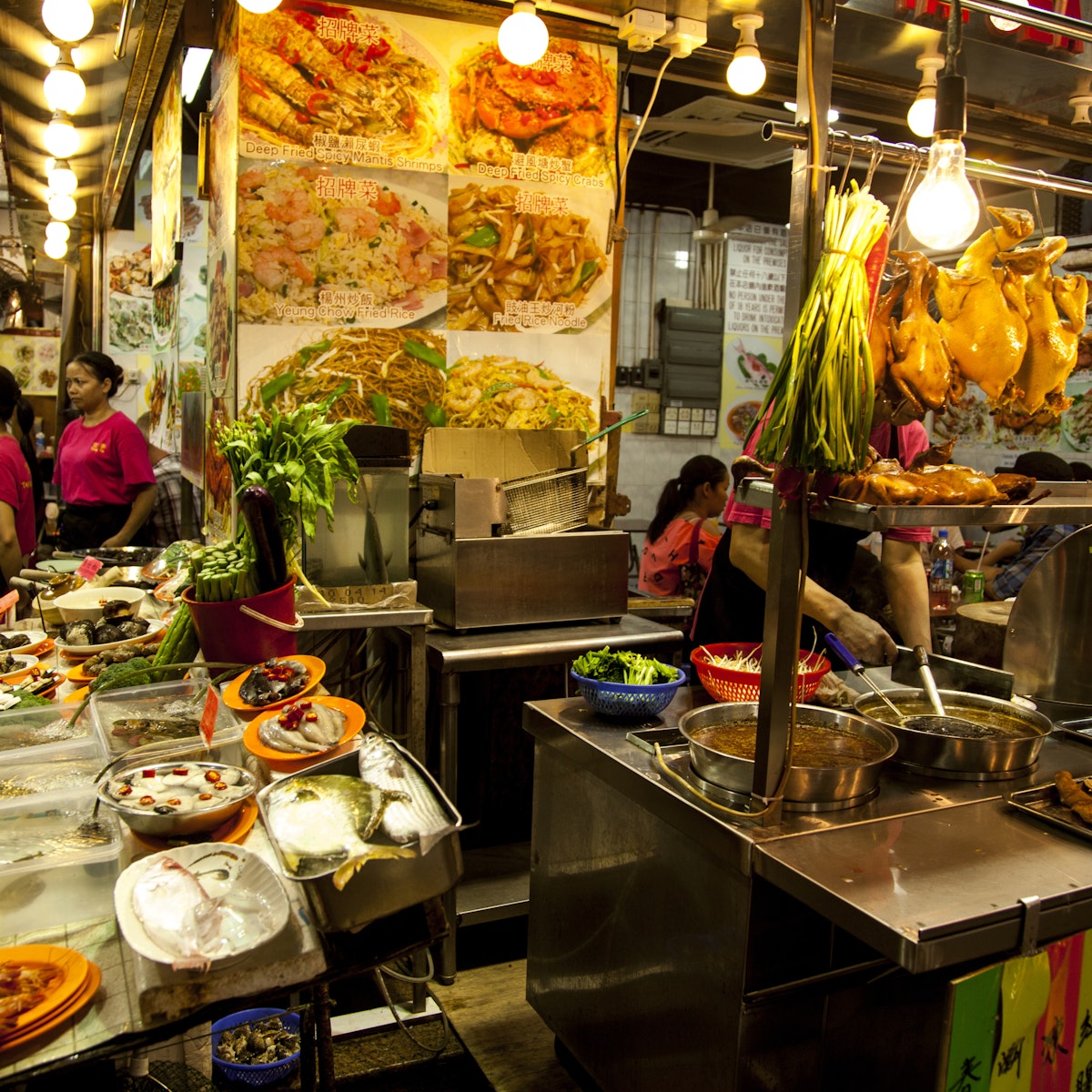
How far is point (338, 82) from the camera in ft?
11.3

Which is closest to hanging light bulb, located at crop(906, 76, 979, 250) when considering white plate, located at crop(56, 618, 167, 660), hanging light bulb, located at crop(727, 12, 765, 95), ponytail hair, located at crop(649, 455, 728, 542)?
hanging light bulb, located at crop(727, 12, 765, 95)

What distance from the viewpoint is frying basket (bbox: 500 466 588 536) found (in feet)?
11.1

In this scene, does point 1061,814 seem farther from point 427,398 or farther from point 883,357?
point 427,398

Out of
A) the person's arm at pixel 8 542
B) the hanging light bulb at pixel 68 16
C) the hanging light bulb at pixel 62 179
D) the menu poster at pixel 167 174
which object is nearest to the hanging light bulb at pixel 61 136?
the menu poster at pixel 167 174

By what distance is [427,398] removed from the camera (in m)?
3.74

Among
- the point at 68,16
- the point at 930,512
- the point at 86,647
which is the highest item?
the point at 68,16

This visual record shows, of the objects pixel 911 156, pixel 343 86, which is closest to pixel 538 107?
pixel 343 86

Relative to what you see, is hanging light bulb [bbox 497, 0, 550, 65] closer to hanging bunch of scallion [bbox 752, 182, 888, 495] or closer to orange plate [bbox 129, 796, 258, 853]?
hanging bunch of scallion [bbox 752, 182, 888, 495]

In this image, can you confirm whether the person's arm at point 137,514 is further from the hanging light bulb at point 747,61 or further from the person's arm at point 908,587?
the person's arm at point 908,587

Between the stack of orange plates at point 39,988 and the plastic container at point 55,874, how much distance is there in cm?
10

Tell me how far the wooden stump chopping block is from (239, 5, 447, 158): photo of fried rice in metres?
3.03

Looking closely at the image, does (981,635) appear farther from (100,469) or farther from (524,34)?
(100,469)

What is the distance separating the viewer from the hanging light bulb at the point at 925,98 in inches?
145

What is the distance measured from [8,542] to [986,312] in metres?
4.47
